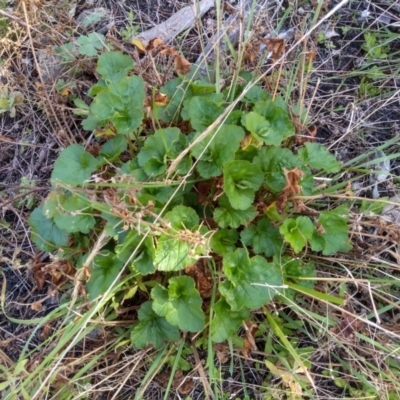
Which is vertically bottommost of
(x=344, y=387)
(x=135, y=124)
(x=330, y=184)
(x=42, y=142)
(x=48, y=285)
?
(x=344, y=387)

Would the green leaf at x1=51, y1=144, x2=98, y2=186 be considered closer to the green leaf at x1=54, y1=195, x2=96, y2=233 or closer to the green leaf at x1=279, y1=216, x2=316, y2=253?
the green leaf at x1=54, y1=195, x2=96, y2=233

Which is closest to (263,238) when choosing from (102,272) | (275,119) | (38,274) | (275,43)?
(275,119)

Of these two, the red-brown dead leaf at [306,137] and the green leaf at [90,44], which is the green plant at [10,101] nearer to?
the green leaf at [90,44]

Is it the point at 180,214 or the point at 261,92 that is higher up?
the point at 261,92

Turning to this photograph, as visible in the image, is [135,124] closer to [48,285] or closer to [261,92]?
[261,92]

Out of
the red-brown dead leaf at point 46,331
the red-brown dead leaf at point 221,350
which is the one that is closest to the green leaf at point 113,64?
the red-brown dead leaf at point 46,331

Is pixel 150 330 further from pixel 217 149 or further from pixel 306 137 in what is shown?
pixel 306 137

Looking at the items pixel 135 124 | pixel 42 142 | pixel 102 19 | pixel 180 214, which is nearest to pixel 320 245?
pixel 180 214
